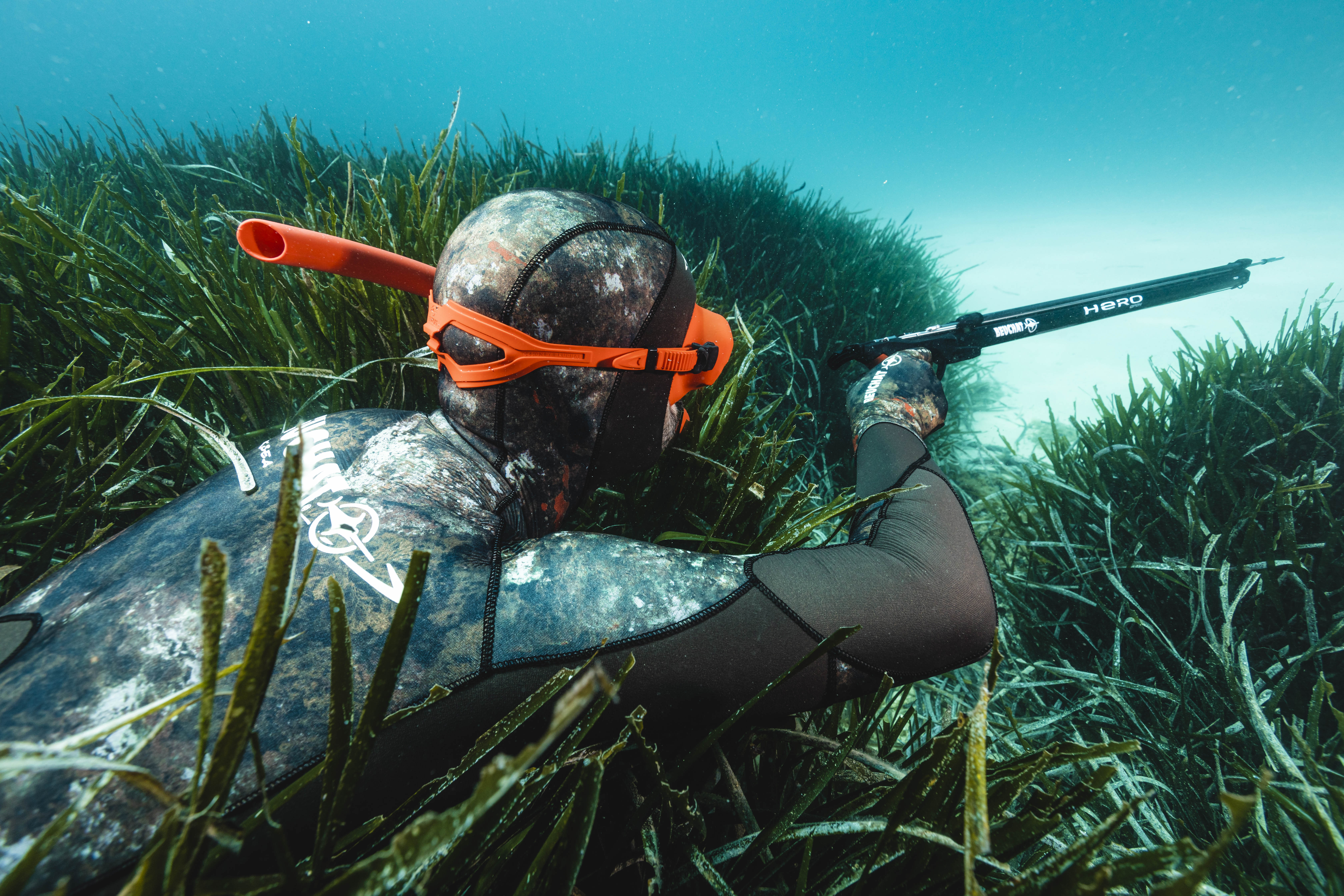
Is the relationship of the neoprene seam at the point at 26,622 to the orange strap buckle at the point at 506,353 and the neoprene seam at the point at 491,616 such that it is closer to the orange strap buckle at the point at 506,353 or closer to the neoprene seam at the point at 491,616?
the neoprene seam at the point at 491,616

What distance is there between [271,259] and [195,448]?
63 centimetres

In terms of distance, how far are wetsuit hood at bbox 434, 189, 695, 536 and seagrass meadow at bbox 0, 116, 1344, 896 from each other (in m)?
0.36

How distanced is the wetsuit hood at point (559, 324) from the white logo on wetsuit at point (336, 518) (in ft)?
0.88

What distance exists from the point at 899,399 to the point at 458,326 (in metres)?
1.53

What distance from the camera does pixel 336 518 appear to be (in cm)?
79

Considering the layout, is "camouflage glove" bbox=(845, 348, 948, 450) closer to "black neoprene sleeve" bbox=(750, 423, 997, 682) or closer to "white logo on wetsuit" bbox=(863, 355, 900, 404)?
"white logo on wetsuit" bbox=(863, 355, 900, 404)

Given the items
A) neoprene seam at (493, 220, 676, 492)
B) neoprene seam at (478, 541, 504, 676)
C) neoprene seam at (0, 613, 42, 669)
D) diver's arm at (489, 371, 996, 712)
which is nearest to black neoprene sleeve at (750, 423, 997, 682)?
diver's arm at (489, 371, 996, 712)

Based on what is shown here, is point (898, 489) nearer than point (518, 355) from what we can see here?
No

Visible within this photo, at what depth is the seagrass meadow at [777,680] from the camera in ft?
1.44

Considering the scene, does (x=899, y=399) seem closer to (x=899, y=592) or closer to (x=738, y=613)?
(x=899, y=592)

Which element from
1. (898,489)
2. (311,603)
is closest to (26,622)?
(311,603)

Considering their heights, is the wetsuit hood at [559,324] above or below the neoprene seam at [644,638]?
above

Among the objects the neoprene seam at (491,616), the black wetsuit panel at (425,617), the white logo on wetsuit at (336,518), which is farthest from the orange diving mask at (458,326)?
the neoprene seam at (491,616)

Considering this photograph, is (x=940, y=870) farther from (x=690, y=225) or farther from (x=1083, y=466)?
(x=690, y=225)
